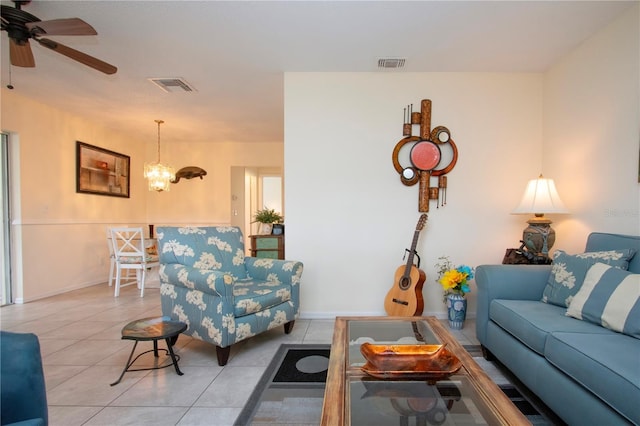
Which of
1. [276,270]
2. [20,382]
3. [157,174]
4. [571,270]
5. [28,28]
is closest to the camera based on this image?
[20,382]

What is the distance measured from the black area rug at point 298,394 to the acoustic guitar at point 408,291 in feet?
1.94

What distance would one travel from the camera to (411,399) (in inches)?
44.5

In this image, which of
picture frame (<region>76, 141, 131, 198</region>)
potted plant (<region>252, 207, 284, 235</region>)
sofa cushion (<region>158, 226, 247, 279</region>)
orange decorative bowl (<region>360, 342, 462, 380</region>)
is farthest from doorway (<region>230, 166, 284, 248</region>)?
orange decorative bowl (<region>360, 342, 462, 380</region>)

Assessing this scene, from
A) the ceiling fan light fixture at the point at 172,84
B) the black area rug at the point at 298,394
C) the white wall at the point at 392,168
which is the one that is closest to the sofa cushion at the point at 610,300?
the black area rug at the point at 298,394

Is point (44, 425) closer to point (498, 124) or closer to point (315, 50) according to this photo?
point (315, 50)

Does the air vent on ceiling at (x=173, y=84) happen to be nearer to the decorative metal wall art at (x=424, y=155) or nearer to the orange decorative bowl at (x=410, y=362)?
the decorative metal wall art at (x=424, y=155)

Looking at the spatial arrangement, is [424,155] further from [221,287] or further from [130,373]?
[130,373]

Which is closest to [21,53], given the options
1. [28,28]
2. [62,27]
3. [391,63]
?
[28,28]

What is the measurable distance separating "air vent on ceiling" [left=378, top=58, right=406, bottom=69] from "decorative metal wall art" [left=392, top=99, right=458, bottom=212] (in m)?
0.40

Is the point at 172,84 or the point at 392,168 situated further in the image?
the point at 172,84

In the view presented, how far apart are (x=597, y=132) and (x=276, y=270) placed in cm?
279

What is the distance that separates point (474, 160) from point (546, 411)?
2202 mm

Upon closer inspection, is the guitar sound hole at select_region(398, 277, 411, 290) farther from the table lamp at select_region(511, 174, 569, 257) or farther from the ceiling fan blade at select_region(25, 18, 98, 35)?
the ceiling fan blade at select_region(25, 18, 98, 35)

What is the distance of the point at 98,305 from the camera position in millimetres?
3613
